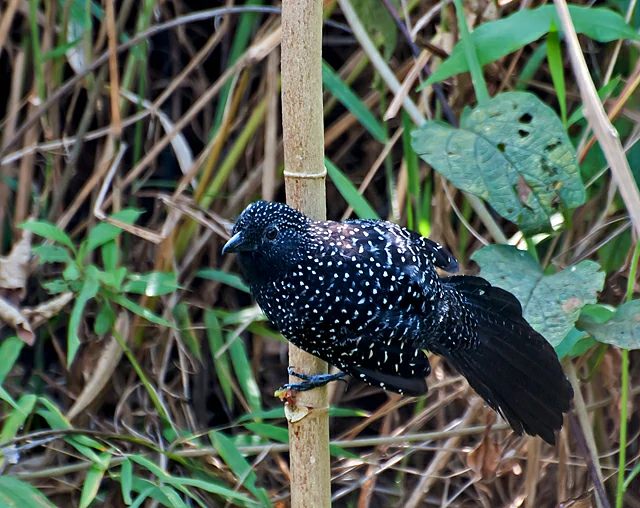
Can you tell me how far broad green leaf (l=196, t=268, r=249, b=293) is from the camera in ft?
8.78

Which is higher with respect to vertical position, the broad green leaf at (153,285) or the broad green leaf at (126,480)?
the broad green leaf at (153,285)

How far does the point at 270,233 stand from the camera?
→ 185 cm

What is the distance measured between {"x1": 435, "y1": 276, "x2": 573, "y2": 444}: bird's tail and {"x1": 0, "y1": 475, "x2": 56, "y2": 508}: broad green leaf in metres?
1.09

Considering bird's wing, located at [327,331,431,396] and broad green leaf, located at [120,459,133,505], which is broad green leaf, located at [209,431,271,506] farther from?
bird's wing, located at [327,331,431,396]

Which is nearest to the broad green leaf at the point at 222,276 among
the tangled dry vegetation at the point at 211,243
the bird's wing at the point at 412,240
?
the tangled dry vegetation at the point at 211,243

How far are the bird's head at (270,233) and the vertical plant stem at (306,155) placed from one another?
5cm

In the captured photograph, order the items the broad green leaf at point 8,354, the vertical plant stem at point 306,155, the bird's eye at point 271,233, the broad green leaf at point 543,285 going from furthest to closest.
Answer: the broad green leaf at point 8,354
the bird's eye at point 271,233
the broad green leaf at point 543,285
the vertical plant stem at point 306,155

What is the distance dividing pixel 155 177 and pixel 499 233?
4.74ft

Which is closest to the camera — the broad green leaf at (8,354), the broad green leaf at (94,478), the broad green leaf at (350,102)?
the broad green leaf at (94,478)

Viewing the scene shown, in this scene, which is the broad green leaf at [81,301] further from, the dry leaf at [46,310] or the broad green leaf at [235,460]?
the broad green leaf at [235,460]

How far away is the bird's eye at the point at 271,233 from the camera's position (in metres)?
1.84

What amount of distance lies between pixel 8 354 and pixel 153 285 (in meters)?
0.47

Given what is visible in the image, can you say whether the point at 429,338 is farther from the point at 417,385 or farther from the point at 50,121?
the point at 50,121

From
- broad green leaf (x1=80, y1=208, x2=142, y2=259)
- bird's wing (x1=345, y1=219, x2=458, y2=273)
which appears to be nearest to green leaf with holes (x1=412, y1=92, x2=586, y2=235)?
bird's wing (x1=345, y1=219, x2=458, y2=273)
